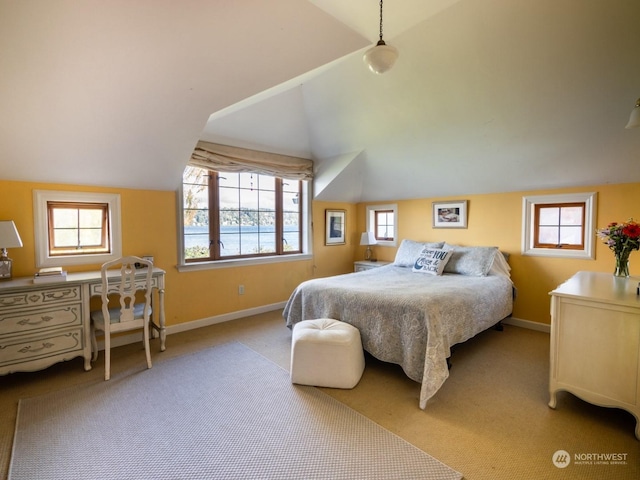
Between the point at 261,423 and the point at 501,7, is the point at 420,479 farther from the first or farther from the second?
the point at 501,7

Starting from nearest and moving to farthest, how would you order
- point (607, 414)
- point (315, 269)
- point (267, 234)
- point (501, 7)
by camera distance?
point (607, 414), point (501, 7), point (267, 234), point (315, 269)

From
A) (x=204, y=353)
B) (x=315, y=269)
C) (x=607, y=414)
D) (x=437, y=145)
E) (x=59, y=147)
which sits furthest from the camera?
(x=315, y=269)

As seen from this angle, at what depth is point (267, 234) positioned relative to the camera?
4.43 m

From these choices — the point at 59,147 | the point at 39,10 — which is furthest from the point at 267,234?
the point at 39,10

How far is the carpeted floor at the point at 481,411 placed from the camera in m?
1.64

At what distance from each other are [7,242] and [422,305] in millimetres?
3213

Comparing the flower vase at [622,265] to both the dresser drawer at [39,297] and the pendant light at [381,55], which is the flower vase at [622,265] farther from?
the dresser drawer at [39,297]

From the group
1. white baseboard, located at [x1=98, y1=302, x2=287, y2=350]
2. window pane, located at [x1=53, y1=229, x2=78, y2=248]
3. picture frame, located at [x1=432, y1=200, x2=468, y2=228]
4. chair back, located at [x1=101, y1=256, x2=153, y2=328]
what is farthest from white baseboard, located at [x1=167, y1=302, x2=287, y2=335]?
picture frame, located at [x1=432, y1=200, x2=468, y2=228]

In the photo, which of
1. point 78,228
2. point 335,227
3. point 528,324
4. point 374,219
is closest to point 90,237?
point 78,228

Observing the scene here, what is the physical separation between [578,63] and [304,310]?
2.96 meters

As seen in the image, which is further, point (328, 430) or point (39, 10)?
point (328, 430)

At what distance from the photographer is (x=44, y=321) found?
2.46 metres

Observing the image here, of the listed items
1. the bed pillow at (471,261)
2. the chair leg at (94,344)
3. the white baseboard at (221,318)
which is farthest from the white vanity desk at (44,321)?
the bed pillow at (471,261)

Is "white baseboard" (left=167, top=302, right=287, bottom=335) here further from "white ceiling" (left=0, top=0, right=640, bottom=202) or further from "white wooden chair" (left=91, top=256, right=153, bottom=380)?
"white ceiling" (left=0, top=0, right=640, bottom=202)
